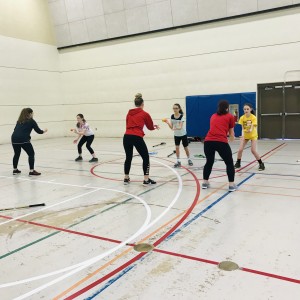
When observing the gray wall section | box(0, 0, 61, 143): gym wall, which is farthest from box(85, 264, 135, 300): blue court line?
box(0, 0, 61, 143): gym wall

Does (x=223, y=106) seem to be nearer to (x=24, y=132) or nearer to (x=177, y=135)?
(x=177, y=135)

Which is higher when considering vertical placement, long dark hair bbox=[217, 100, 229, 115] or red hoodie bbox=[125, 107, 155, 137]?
long dark hair bbox=[217, 100, 229, 115]

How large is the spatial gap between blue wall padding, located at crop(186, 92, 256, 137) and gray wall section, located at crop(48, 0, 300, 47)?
346cm

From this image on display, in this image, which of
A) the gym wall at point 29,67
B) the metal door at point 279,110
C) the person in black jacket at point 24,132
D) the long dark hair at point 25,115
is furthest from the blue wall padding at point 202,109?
the long dark hair at point 25,115

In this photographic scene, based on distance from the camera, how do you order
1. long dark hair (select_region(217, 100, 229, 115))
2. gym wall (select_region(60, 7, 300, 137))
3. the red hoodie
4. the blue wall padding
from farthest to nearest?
1. the blue wall padding
2. gym wall (select_region(60, 7, 300, 137))
3. the red hoodie
4. long dark hair (select_region(217, 100, 229, 115))

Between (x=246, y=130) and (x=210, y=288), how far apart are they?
548 centimetres

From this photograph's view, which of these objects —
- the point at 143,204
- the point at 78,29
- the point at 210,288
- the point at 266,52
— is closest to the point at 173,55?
the point at 266,52

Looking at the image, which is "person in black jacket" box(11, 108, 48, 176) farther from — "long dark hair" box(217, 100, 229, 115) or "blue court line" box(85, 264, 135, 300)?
"blue court line" box(85, 264, 135, 300)

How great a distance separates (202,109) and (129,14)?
239 inches

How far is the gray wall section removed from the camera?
47.3ft

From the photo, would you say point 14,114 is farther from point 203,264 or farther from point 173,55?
point 203,264

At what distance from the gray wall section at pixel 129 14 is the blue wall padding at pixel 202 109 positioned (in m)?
3.46

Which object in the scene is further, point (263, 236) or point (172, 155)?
point (172, 155)

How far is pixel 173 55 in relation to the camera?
1630 cm
